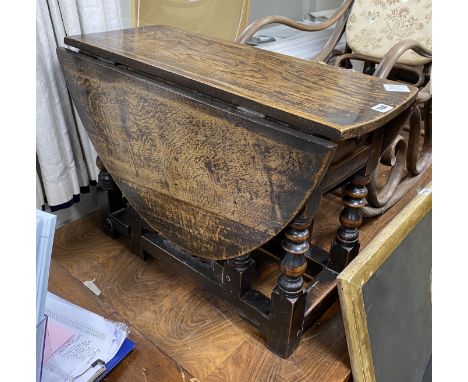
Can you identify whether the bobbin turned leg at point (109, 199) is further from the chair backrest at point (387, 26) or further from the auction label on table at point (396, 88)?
the chair backrest at point (387, 26)

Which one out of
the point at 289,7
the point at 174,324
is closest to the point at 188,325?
the point at 174,324

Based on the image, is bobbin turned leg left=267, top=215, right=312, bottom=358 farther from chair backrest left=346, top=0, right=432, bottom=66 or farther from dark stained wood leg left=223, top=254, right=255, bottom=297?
chair backrest left=346, top=0, right=432, bottom=66

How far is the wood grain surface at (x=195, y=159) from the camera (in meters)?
0.86

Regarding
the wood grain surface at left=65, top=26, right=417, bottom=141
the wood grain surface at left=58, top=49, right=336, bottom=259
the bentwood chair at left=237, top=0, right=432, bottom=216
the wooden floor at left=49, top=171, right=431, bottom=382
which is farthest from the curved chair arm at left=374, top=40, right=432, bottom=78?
the wood grain surface at left=58, top=49, right=336, bottom=259

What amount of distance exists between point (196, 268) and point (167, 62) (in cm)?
58

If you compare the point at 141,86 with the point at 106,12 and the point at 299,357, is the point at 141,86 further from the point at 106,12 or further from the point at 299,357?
the point at 299,357

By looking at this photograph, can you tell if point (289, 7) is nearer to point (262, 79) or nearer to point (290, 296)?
point (262, 79)

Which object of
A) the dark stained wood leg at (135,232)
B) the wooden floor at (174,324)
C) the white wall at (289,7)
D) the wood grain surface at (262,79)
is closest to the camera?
the wood grain surface at (262,79)

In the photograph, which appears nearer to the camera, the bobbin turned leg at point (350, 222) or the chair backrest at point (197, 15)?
the bobbin turned leg at point (350, 222)

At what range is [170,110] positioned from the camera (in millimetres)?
1002

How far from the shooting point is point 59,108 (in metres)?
1.34

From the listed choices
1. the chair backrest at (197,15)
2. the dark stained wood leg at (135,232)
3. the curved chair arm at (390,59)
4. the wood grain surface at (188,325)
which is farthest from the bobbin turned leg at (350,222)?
the chair backrest at (197,15)

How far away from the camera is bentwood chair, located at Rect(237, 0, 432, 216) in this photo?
1.71m

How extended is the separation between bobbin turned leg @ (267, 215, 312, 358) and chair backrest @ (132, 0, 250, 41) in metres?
1.04
